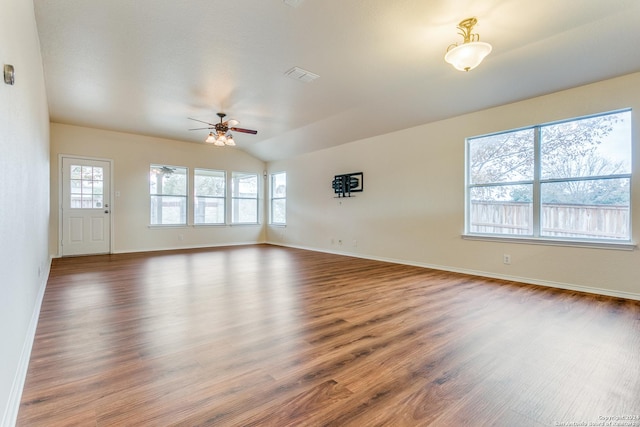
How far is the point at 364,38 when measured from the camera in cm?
314

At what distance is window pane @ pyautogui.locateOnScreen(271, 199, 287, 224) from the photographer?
876cm

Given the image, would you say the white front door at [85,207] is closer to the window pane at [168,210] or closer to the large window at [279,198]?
the window pane at [168,210]

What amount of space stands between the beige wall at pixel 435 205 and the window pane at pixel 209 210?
1987 millimetres

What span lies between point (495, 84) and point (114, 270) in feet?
21.0

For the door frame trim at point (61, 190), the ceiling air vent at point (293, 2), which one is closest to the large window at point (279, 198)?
A: the door frame trim at point (61, 190)

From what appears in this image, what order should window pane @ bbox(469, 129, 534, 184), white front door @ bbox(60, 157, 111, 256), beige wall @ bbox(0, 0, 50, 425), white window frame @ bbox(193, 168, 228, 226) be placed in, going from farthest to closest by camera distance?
white window frame @ bbox(193, 168, 228, 226)
white front door @ bbox(60, 157, 111, 256)
window pane @ bbox(469, 129, 534, 184)
beige wall @ bbox(0, 0, 50, 425)

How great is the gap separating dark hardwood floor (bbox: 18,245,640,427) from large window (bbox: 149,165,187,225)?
383 cm

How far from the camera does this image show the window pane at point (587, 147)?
360 centimetres

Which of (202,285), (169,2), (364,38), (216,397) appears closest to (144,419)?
(216,397)

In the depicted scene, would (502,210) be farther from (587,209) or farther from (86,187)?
(86,187)

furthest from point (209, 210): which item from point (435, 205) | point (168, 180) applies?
point (435, 205)

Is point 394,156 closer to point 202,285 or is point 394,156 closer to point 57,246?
point 202,285

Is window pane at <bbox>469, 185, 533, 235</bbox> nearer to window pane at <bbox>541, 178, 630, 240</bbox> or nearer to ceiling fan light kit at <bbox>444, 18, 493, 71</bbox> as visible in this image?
window pane at <bbox>541, 178, 630, 240</bbox>

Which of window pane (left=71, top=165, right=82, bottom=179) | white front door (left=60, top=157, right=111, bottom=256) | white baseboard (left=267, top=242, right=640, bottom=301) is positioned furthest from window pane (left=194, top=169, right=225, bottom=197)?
white baseboard (left=267, top=242, right=640, bottom=301)
